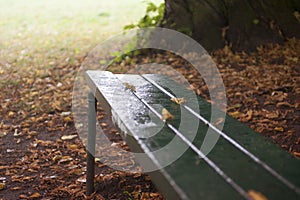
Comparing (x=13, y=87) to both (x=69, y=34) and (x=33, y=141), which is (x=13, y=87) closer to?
(x=33, y=141)

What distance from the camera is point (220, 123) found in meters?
2.23

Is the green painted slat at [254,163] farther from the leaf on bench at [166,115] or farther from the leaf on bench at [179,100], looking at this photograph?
the leaf on bench at [179,100]

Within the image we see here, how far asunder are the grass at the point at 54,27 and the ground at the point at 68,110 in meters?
0.04

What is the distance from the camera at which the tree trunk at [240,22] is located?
5852 millimetres

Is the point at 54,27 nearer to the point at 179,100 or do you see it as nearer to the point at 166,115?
the point at 179,100

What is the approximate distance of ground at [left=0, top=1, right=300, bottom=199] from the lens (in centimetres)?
334

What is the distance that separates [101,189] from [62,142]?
108 centimetres

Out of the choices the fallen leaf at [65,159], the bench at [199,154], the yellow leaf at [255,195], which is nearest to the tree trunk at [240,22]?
the fallen leaf at [65,159]

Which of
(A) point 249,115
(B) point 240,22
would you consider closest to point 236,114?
(A) point 249,115

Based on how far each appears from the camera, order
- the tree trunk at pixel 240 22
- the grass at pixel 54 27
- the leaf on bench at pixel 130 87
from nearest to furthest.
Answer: the leaf on bench at pixel 130 87 → the tree trunk at pixel 240 22 → the grass at pixel 54 27

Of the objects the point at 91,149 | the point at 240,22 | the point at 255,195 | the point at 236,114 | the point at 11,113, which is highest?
the point at 255,195

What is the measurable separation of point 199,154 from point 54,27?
821cm

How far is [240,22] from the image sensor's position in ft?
19.5

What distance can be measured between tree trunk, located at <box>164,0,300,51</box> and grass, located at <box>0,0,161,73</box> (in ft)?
3.01
